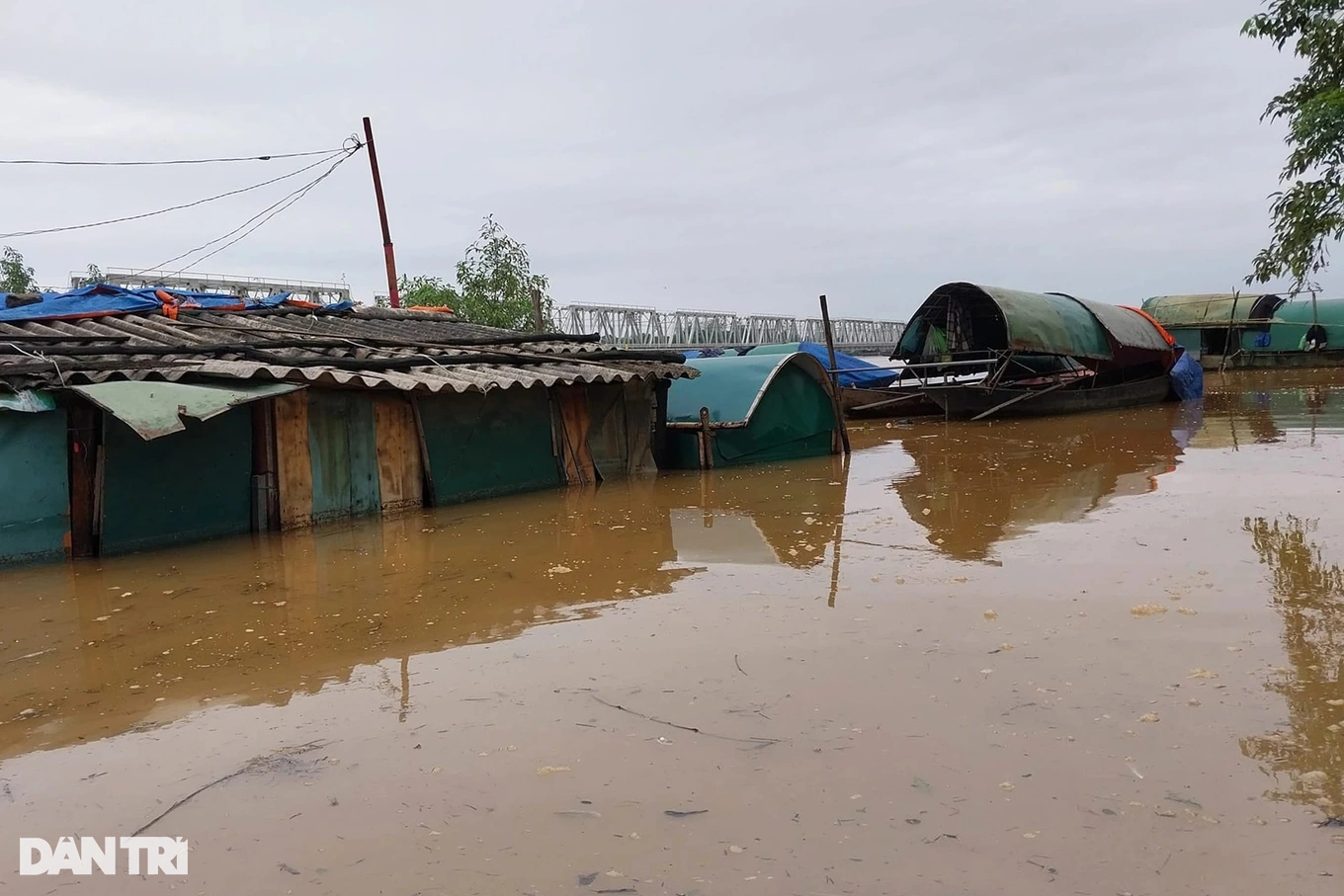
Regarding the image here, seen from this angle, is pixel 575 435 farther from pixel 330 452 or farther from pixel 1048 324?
pixel 1048 324

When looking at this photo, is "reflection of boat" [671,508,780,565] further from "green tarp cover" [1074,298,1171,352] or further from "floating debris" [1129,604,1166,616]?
"green tarp cover" [1074,298,1171,352]

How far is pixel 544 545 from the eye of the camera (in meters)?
8.15

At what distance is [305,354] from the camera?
10.3m

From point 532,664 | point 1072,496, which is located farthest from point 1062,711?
point 1072,496

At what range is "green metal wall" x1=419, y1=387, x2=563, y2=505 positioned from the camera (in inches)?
423

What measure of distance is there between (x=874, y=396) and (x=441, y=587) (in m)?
15.5

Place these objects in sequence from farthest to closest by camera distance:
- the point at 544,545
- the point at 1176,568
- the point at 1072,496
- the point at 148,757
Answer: the point at 1072,496 < the point at 544,545 < the point at 1176,568 < the point at 148,757

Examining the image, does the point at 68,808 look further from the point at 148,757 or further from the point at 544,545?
the point at 544,545

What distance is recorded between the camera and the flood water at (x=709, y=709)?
2.97 meters

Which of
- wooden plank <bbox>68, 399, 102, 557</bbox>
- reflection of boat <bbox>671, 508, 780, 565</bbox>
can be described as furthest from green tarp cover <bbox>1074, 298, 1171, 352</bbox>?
wooden plank <bbox>68, 399, 102, 557</bbox>

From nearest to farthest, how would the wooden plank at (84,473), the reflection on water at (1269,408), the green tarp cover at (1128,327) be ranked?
the wooden plank at (84,473) → the reflection on water at (1269,408) → the green tarp cover at (1128,327)

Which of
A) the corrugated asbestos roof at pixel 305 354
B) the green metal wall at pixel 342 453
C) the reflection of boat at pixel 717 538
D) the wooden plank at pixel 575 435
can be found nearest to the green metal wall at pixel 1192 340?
the corrugated asbestos roof at pixel 305 354

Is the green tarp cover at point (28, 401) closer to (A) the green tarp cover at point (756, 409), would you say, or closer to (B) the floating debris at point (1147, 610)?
(A) the green tarp cover at point (756, 409)

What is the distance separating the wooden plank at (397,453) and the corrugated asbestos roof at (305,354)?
43 cm
